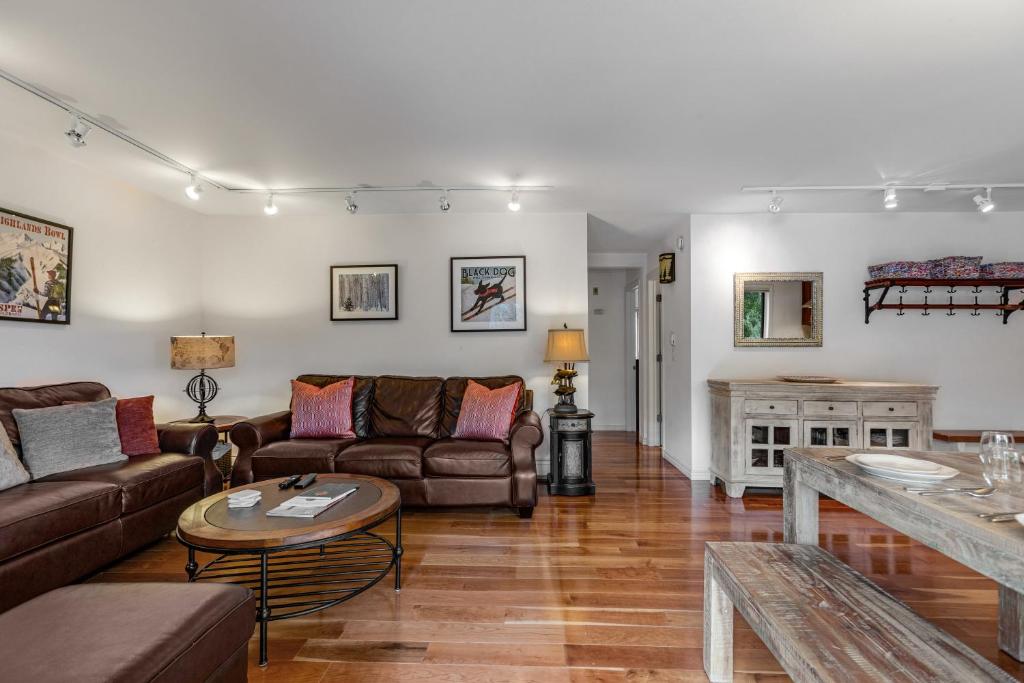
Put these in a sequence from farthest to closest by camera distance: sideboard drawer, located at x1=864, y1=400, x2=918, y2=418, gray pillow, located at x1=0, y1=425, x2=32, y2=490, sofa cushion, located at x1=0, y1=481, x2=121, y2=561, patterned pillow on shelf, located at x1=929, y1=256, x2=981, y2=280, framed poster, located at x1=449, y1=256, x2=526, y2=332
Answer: framed poster, located at x1=449, y1=256, x2=526, y2=332 → patterned pillow on shelf, located at x1=929, y1=256, x2=981, y2=280 → sideboard drawer, located at x1=864, y1=400, x2=918, y2=418 → gray pillow, located at x1=0, y1=425, x2=32, y2=490 → sofa cushion, located at x1=0, y1=481, x2=121, y2=561

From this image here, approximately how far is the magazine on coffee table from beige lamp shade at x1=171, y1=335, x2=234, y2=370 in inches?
75.6

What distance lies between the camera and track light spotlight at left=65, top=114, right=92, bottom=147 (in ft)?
8.20

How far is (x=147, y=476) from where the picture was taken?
260 centimetres

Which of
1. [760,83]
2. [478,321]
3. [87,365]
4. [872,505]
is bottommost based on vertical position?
[872,505]

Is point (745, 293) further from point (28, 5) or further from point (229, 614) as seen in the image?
point (28, 5)

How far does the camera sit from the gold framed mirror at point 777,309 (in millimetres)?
4211

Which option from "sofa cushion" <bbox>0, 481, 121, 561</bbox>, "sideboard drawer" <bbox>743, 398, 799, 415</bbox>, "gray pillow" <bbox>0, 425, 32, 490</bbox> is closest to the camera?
"sofa cushion" <bbox>0, 481, 121, 561</bbox>

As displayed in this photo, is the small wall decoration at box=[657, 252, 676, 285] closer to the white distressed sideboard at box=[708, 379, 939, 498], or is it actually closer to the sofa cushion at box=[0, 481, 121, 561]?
the white distressed sideboard at box=[708, 379, 939, 498]

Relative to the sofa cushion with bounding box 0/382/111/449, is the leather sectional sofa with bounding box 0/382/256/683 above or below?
below

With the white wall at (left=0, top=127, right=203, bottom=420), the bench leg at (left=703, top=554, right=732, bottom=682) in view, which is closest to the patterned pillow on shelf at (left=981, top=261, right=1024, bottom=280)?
the bench leg at (left=703, top=554, right=732, bottom=682)

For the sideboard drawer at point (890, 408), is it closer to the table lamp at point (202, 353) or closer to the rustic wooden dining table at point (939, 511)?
the rustic wooden dining table at point (939, 511)

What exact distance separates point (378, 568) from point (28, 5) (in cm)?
273

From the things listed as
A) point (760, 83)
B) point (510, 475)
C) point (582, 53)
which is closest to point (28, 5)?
point (582, 53)

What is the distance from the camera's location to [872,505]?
140 cm
